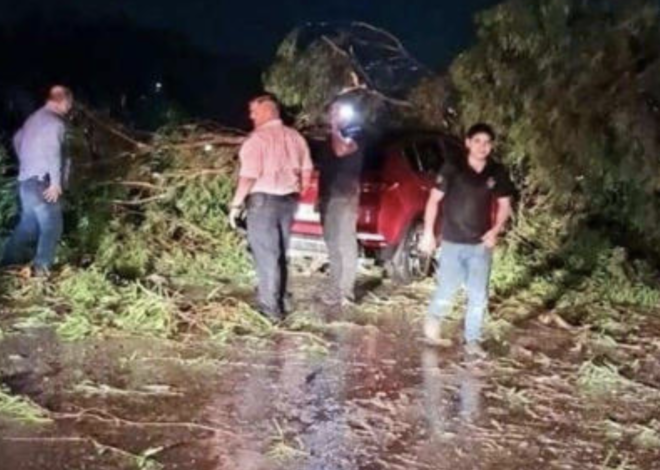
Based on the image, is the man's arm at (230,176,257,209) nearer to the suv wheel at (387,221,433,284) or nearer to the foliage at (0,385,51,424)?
the foliage at (0,385,51,424)

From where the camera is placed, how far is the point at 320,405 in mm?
7574

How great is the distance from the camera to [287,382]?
8.12 m

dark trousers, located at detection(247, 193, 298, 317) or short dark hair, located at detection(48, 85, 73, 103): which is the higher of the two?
short dark hair, located at detection(48, 85, 73, 103)

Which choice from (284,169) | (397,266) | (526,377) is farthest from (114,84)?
(526,377)

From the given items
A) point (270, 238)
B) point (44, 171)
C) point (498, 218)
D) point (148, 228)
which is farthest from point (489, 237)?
point (148, 228)

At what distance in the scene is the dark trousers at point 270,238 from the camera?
382 inches

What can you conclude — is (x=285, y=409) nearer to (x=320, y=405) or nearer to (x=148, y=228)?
(x=320, y=405)

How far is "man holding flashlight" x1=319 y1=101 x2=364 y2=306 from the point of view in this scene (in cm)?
1070

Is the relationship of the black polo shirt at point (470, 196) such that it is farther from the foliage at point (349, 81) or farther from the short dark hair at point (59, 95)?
the foliage at point (349, 81)

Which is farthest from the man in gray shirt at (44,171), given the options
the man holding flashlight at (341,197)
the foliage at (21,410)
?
the foliage at (21,410)

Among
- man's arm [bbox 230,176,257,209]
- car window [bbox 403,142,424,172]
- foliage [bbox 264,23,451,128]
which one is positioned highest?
foliage [bbox 264,23,451,128]

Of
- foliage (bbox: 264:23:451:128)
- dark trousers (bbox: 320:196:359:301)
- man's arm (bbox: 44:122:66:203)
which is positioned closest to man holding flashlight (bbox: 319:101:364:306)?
dark trousers (bbox: 320:196:359:301)

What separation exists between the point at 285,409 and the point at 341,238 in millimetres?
3556

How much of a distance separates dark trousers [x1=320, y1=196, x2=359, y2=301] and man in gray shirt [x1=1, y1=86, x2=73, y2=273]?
2.33 m
